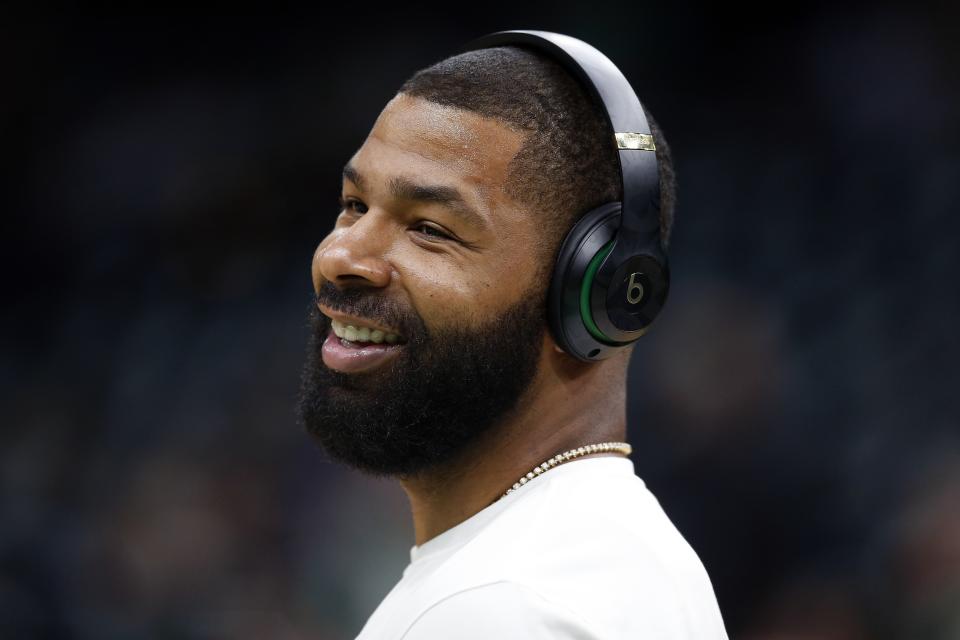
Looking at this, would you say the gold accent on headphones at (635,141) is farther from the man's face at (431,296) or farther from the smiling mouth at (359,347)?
the smiling mouth at (359,347)

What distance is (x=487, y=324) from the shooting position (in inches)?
60.2

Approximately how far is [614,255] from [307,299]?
2.77 metres

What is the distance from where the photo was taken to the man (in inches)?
59.8

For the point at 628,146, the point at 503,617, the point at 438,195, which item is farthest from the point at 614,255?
the point at 503,617

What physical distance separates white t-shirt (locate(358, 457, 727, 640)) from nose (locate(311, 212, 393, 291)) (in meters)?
0.37

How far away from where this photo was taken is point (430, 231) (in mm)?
1559

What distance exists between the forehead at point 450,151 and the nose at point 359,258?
79 mm

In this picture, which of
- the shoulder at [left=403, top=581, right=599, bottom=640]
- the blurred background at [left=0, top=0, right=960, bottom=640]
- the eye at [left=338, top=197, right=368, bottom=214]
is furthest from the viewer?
the blurred background at [left=0, top=0, right=960, bottom=640]

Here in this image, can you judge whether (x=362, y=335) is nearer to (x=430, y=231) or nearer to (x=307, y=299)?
(x=430, y=231)

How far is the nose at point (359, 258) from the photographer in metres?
1.54

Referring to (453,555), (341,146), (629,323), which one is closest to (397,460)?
(453,555)

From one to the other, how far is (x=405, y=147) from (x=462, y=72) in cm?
15

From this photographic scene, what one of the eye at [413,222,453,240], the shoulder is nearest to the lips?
the eye at [413,222,453,240]

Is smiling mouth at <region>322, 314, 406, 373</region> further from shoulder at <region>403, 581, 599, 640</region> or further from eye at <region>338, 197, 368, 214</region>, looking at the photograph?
shoulder at <region>403, 581, 599, 640</region>
